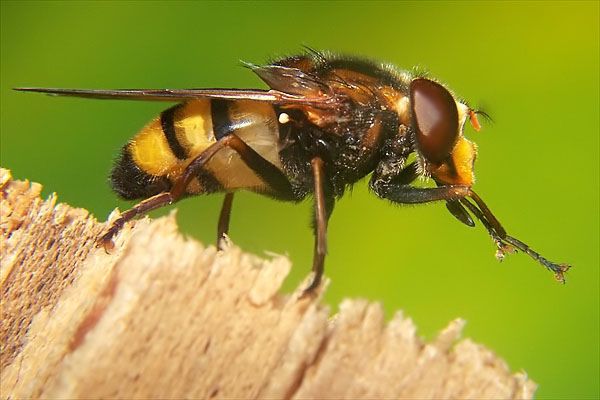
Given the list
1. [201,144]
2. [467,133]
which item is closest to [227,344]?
[201,144]

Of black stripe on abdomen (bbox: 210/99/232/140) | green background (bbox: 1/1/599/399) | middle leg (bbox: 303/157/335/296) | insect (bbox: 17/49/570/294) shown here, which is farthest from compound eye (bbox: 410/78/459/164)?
green background (bbox: 1/1/599/399)

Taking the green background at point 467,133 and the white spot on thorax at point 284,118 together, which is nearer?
the white spot on thorax at point 284,118

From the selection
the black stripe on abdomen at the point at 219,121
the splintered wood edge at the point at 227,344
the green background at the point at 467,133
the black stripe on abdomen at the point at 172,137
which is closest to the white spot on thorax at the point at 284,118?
the black stripe on abdomen at the point at 219,121

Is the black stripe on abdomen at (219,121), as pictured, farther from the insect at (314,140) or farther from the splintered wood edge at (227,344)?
the splintered wood edge at (227,344)

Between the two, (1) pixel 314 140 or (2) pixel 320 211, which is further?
(1) pixel 314 140

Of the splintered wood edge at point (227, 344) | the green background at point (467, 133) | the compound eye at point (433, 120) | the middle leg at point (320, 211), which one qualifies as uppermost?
the green background at point (467, 133)

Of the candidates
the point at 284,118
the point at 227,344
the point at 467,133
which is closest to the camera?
→ the point at 227,344

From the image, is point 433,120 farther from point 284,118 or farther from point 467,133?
point 467,133
